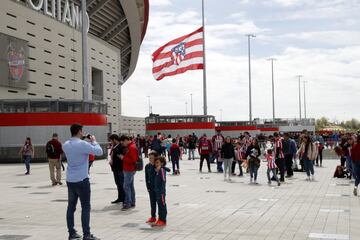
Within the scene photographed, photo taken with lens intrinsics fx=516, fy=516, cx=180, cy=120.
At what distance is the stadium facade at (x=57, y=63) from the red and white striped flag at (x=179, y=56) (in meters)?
5.07

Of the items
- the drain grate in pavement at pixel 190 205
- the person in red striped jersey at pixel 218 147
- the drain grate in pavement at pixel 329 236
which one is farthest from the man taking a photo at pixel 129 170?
the person in red striped jersey at pixel 218 147

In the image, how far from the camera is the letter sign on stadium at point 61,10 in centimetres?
4441

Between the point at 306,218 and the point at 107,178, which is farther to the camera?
the point at 107,178

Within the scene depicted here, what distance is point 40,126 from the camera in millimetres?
29344

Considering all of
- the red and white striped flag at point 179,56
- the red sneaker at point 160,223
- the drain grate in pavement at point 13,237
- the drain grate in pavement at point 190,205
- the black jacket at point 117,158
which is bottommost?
the drain grate in pavement at point 190,205

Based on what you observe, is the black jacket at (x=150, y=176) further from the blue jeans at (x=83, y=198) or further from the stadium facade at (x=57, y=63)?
the stadium facade at (x=57, y=63)

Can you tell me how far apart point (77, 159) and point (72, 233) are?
108cm

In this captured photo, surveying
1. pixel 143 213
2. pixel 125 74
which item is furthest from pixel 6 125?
pixel 125 74

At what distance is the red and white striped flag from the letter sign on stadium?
464 inches

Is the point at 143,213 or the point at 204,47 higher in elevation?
the point at 204,47

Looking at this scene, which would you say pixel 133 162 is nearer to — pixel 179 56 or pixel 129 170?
pixel 129 170

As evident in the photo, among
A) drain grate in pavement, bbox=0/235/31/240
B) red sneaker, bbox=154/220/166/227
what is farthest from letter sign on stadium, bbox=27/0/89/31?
drain grate in pavement, bbox=0/235/31/240

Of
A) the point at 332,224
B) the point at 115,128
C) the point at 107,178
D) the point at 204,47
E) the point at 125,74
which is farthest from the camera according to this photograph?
the point at 125,74

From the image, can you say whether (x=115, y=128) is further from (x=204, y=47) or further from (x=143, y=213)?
(x=143, y=213)
